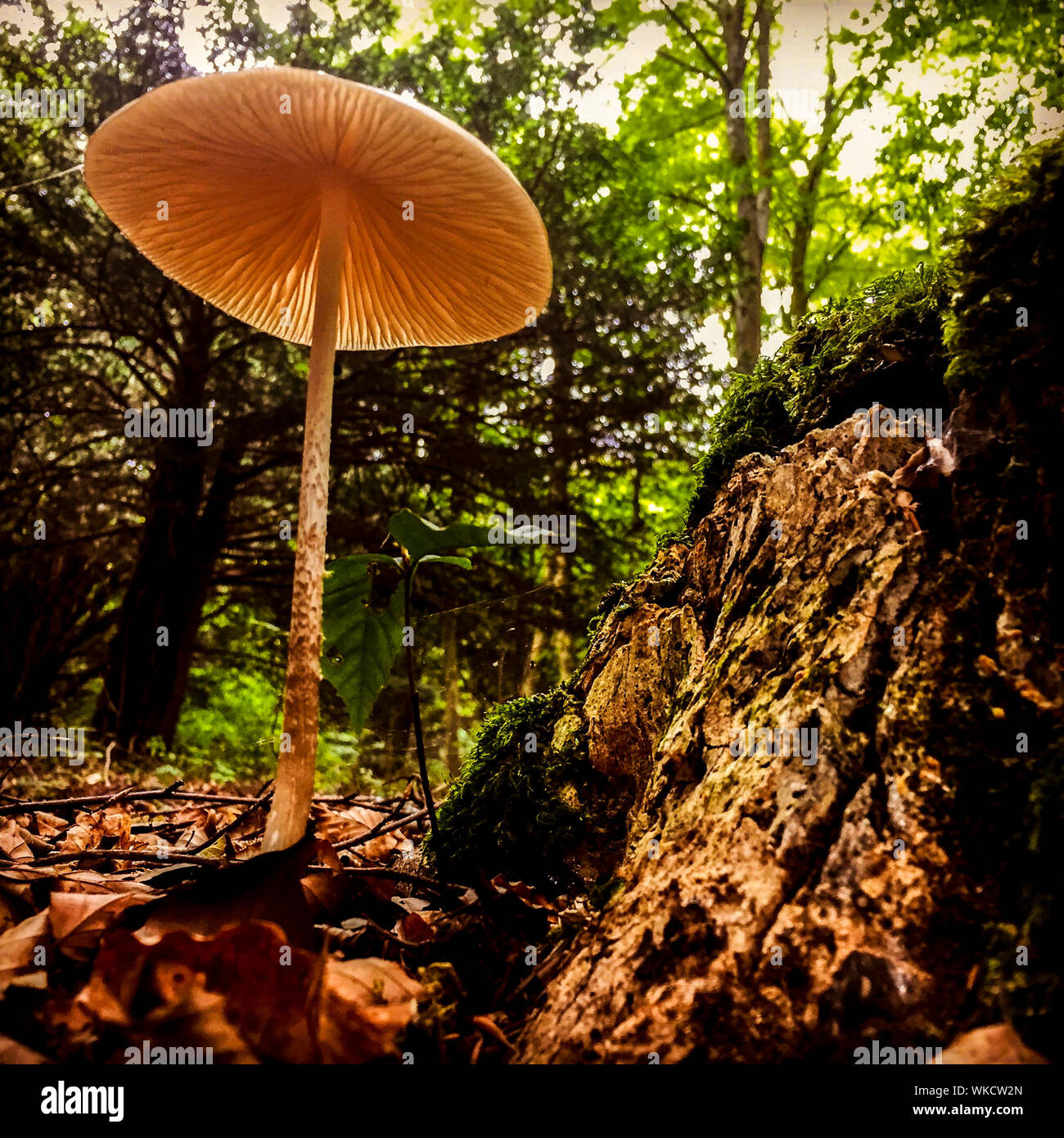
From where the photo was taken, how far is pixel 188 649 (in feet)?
21.5

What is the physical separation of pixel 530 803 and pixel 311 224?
203 cm

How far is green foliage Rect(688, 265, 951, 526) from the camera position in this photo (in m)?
1.53

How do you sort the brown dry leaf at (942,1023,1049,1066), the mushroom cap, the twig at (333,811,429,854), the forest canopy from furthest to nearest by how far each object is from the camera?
the forest canopy → the twig at (333,811,429,854) → the mushroom cap → the brown dry leaf at (942,1023,1049,1066)

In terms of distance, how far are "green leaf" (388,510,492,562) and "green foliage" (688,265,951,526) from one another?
0.74 metres

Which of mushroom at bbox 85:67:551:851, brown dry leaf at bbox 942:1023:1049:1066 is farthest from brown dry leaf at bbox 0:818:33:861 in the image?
brown dry leaf at bbox 942:1023:1049:1066

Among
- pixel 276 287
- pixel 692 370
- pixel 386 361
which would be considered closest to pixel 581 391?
pixel 692 370

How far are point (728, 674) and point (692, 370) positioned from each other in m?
5.94

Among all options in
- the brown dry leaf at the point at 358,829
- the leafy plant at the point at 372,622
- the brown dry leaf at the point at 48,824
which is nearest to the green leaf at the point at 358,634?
the leafy plant at the point at 372,622

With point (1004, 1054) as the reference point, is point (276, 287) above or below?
above

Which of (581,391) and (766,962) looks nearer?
(766,962)

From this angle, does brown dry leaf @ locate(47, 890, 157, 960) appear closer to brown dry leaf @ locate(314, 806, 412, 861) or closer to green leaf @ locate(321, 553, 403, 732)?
green leaf @ locate(321, 553, 403, 732)

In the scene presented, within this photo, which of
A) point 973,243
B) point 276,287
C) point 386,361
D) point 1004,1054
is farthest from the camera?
point 386,361
